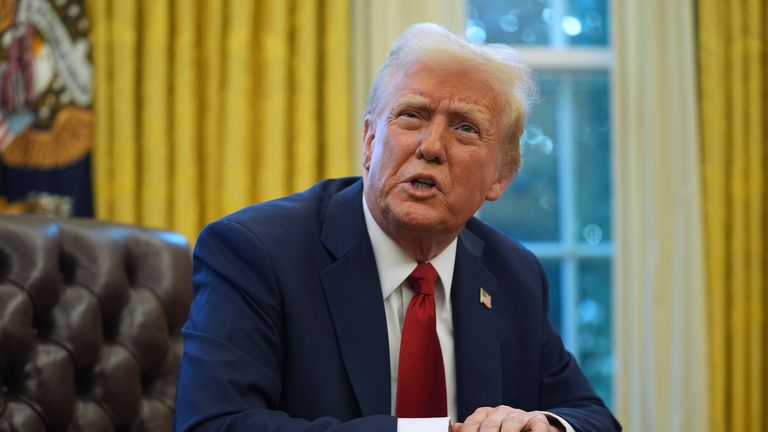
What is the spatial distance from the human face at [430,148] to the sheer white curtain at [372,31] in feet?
6.32

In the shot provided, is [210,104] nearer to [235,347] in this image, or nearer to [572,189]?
[572,189]

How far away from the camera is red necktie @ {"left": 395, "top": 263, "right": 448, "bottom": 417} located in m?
1.81

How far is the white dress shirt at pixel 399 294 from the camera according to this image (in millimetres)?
1884

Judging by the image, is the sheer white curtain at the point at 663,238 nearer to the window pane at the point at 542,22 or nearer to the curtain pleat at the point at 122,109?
the window pane at the point at 542,22

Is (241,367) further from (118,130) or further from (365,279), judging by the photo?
(118,130)

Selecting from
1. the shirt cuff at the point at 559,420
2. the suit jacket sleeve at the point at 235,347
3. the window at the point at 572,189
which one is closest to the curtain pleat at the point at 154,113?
the window at the point at 572,189

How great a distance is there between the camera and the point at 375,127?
1.96m

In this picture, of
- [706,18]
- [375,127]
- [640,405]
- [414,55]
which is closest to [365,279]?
[375,127]

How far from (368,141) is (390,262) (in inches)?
10.3

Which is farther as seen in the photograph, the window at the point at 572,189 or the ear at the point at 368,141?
the window at the point at 572,189

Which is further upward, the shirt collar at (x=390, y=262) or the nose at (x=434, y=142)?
the nose at (x=434, y=142)

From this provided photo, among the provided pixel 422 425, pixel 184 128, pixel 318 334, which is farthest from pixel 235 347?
pixel 184 128

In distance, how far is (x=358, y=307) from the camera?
1.83 m

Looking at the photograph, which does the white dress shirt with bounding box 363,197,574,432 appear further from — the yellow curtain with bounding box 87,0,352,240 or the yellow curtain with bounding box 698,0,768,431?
the yellow curtain with bounding box 698,0,768,431
